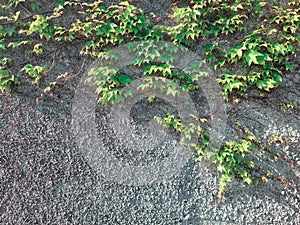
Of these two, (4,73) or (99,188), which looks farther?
(4,73)

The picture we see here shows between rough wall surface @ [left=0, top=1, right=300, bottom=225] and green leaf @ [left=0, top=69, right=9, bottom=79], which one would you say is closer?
rough wall surface @ [left=0, top=1, right=300, bottom=225]

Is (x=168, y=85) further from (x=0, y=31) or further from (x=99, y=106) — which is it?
(x=0, y=31)

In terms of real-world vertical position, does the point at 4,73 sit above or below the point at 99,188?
above

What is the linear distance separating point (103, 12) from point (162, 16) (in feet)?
1.36

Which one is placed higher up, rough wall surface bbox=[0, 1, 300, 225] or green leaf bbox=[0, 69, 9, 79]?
green leaf bbox=[0, 69, 9, 79]

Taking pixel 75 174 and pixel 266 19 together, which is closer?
pixel 75 174

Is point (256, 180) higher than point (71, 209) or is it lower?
higher

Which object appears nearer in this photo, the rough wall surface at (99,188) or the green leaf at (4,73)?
the rough wall surface at (99,188)

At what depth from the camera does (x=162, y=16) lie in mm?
2619

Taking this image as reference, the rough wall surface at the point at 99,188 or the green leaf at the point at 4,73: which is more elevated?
the green leaf at the point at 4,73

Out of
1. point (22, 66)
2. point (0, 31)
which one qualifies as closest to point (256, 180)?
point (22, 66)

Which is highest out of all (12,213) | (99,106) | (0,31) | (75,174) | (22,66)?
(0,31)

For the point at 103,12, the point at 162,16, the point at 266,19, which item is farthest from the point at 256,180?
the point at 103,12

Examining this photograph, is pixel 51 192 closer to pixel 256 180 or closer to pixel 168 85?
pixel 168 85
